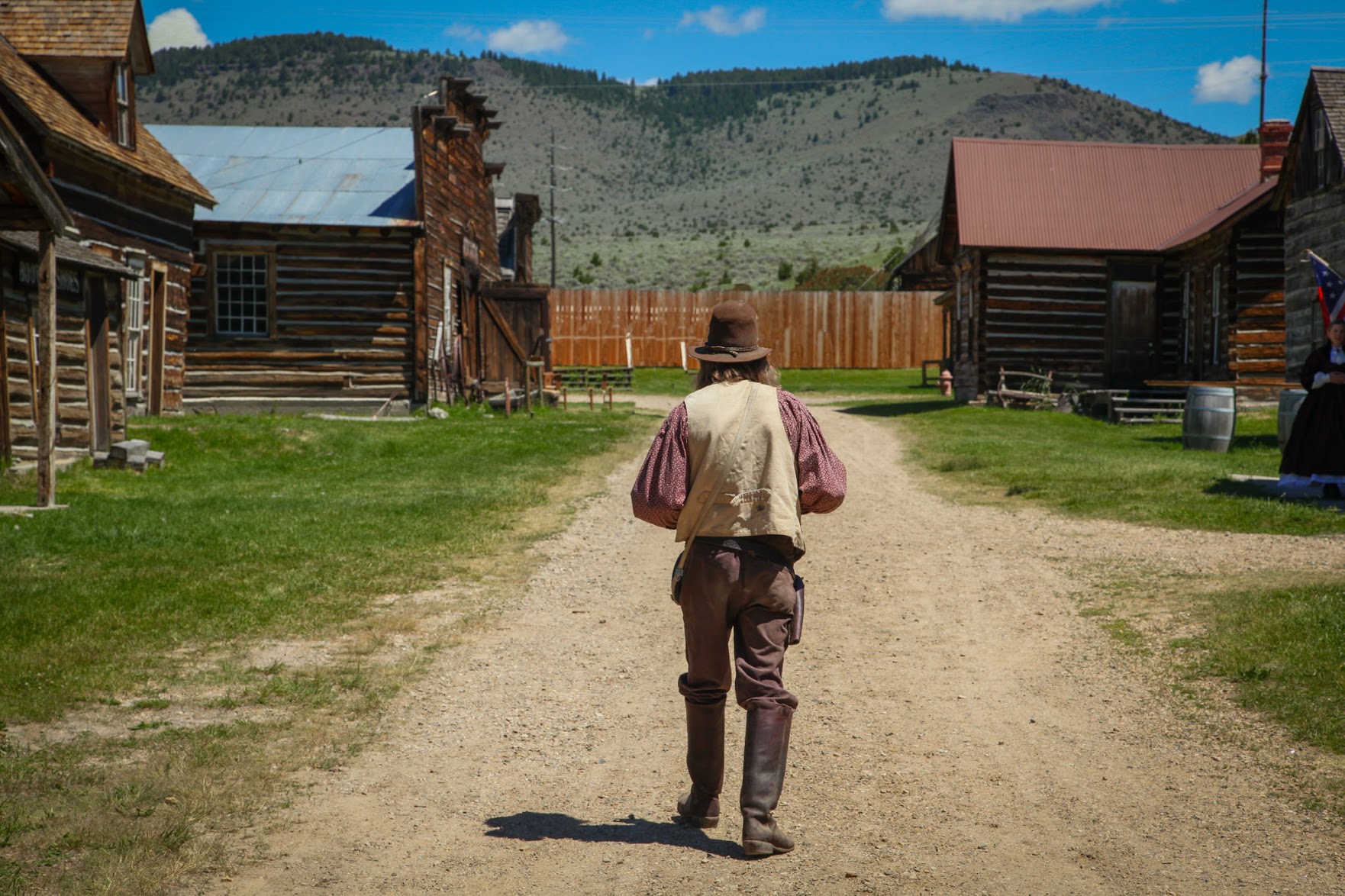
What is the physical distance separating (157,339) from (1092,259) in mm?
19258

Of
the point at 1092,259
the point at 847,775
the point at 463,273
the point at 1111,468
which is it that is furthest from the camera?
the point at 1092,259

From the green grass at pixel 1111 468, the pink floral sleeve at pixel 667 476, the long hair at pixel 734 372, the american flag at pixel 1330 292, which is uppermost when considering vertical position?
the american flag at pixel 1330 292

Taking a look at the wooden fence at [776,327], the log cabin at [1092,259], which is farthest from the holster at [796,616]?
the wooden fence at [776,327]

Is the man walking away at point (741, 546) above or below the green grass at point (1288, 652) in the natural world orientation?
above

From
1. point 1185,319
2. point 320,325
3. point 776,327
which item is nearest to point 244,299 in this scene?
point 320,325

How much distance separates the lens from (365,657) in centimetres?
668

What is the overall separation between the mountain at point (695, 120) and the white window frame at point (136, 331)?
6848 centimetres

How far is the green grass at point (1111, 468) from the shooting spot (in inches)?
453

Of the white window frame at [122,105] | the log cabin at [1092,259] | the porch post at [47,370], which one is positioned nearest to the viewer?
the porch post at [47,370]

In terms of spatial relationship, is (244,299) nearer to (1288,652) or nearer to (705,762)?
(1288,652)

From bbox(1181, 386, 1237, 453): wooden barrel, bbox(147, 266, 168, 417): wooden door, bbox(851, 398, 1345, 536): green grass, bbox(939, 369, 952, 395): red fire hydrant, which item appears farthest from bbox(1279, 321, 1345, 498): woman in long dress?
bbox(939, 369, 952, 395): red fire hydrant

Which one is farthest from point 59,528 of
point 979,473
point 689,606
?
point 979,473

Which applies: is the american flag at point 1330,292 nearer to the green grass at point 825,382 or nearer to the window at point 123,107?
the window at point 123,107

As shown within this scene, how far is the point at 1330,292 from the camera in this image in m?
12.6
